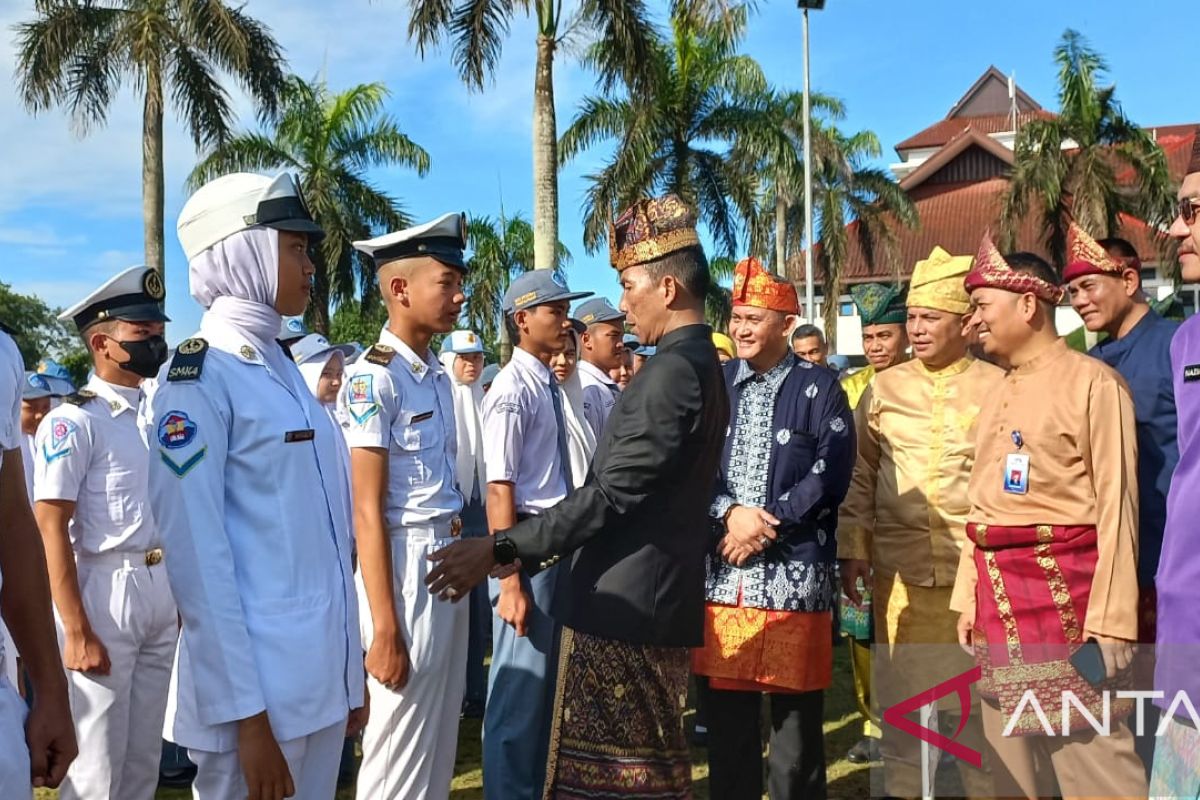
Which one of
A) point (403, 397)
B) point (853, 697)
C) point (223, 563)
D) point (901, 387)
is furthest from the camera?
point (853, 697)

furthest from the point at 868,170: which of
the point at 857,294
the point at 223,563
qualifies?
the point at 223,563

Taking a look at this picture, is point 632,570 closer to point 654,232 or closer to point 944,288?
point 654,232

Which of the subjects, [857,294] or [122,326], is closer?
[122,326]

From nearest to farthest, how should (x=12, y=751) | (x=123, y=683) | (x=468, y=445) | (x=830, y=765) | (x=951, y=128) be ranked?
(x=12, y=751), (x=123, y=683), (x=830, y=765), (x=468, y=445), (x=951, y=128)

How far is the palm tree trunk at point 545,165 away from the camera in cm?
1443

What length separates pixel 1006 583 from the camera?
3.60 metres

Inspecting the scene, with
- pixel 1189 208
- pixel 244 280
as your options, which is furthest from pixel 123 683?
pixel 1189 208

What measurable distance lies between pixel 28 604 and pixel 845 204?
105ft

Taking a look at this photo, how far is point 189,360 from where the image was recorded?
2.48 m

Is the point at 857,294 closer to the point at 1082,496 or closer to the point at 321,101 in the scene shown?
the point at 1082,496

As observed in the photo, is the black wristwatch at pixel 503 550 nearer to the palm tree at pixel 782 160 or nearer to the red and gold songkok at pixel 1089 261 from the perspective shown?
the red and gold songkok at pixel 1089 261

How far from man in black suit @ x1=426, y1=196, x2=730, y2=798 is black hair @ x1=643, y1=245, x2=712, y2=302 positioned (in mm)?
Answer: 188

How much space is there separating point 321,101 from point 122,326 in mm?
22088
